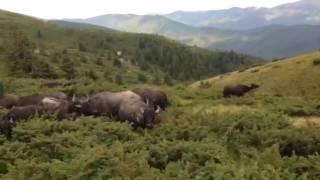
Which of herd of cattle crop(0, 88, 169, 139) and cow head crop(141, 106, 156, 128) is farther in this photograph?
herd of cattle crop(0, 88, 169, 139)

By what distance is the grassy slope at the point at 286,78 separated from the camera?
56.8 meters

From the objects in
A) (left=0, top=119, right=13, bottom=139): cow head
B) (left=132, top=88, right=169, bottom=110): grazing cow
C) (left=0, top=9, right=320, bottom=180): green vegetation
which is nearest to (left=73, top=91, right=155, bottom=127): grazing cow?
(left=0, top=9, right=320, bottom=180): green vegetation

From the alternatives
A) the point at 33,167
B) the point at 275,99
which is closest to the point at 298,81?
the point at 275,99

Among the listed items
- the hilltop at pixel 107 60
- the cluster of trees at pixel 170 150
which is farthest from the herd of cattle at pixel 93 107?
the hilltop at pixel 107 60

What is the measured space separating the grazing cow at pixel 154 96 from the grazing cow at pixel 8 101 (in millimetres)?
7700

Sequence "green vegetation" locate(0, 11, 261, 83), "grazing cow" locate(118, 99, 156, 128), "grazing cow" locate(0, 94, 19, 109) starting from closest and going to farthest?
1. "grazing cow" locate(118, 99, 156, 128)
2. "grazing cow" locate(0, 94, 19, 109)
3. "green vegetation" locate(0, 11, 261, 83)

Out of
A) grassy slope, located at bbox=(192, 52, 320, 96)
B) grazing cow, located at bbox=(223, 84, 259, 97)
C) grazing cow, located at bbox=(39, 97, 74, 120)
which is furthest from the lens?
grassy slope, located at bbox=(192, 52, 320, 96)

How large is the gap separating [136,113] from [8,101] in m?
10.3

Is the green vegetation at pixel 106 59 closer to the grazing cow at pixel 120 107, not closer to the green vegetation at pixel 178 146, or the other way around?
the grazing cow at pixel 120 107

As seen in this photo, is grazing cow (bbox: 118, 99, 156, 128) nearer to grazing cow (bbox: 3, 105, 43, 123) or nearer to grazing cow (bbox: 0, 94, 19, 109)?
grazing cow (bbox: 3, 105, 43, 123)

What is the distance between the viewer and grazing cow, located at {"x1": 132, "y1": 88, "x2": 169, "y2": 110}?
111ft

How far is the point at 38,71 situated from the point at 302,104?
174 feet

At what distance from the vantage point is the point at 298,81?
59281 millimetres

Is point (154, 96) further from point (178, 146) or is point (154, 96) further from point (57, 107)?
point (178, 146)
